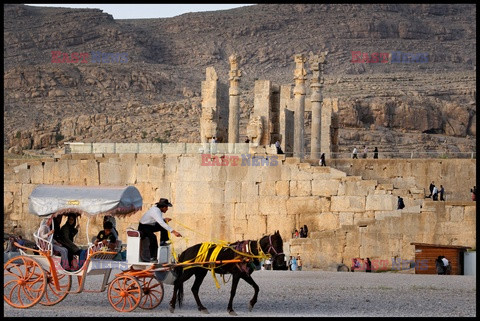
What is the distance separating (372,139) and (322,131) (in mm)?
20909

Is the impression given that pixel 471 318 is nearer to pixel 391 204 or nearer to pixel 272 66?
pixel 391 204

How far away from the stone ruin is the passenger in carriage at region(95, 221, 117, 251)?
17371 mm

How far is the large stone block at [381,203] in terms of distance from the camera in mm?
36562

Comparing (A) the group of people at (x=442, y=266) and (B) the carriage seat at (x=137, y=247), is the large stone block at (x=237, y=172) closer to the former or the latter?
(A) the group of people at (x=442, y=266)

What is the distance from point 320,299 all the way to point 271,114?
789 inches

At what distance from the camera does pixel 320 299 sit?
964 inches

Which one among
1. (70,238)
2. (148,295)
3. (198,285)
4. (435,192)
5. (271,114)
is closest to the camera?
(198,285)

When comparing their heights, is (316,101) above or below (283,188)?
above

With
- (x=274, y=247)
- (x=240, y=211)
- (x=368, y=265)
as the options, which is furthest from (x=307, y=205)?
(x=274, y=247)

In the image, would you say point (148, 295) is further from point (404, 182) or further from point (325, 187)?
point (404, 182)

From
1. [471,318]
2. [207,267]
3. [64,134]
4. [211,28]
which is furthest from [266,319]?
[211,28]

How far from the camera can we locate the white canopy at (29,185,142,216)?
883 inches

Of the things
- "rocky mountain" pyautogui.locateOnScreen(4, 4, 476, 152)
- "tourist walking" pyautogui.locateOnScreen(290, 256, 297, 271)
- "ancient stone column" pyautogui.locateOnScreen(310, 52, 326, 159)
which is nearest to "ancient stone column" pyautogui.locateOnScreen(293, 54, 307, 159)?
"ancient stone column" pyautogui.locateOnScreen(310, 52, 326, 159)

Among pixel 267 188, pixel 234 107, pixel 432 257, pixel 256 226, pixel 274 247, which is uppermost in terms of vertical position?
pixel 234 107
